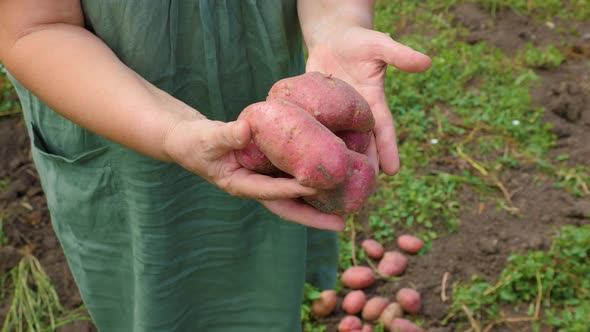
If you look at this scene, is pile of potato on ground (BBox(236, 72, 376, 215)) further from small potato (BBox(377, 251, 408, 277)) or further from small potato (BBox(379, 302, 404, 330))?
small potato (BBox(377, 251, 408, 277))

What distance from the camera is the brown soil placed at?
2.54 metres

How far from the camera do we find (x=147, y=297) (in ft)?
5.01

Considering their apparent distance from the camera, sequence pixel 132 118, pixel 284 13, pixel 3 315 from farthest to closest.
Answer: pixel 3 315 → pixel 284 13 → pixel 132 118

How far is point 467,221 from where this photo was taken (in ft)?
9.05

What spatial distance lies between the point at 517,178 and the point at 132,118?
2319 millimetres

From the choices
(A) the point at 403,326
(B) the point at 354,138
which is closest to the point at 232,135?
(B) the point at 354,138

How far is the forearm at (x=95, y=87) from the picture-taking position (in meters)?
1.14

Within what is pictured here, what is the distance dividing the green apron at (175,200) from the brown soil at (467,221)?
2.86ft

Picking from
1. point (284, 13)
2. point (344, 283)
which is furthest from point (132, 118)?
point (344, 283)

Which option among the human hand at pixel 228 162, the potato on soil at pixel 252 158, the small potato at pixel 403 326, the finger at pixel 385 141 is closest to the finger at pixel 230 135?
the human hand at pixel 228 162

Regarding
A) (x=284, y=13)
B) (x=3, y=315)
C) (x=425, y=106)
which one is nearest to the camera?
(x=284, y=13)

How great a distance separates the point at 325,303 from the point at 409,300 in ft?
1.15

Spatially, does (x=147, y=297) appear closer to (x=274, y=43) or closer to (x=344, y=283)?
(x=274, y=43)

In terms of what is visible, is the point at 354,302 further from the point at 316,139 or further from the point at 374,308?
the point at 316,139
